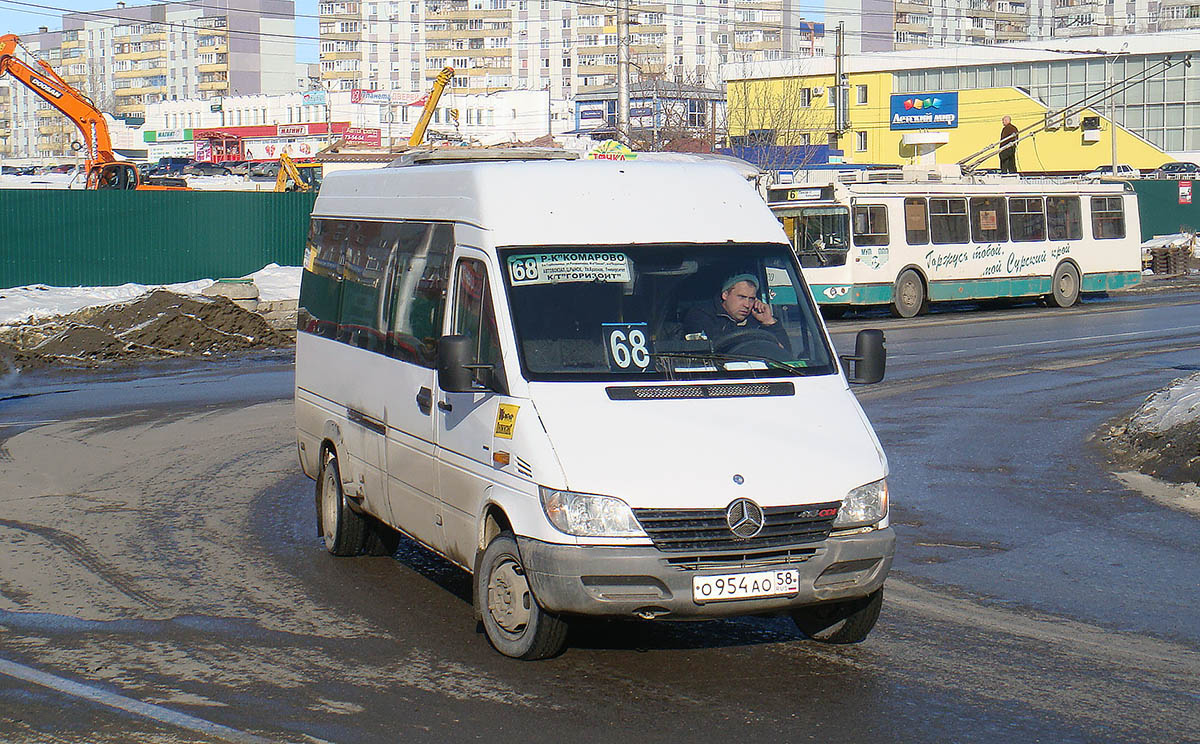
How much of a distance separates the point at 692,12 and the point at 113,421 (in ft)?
518

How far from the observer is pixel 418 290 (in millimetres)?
7824

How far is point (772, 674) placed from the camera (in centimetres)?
645

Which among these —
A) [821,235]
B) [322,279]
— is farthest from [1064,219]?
[322,279]

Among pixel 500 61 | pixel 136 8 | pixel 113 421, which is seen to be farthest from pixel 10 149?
pixel 113 421

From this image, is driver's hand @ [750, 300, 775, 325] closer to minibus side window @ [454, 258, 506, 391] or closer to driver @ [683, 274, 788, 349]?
driver @ [683, 274, 788, 349]

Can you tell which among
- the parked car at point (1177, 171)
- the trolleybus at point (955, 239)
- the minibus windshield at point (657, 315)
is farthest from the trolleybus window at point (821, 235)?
the parked car at point (1177, 171)

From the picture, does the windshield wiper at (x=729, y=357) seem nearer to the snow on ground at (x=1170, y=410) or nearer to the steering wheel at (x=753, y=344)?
the steering wheel at (x=753, y=344)

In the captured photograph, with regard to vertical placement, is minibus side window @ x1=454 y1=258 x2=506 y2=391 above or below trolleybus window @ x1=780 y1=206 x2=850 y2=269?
below

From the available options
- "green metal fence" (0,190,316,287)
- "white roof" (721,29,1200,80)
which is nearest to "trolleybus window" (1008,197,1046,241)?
"green metal fence" (0,190,316,287)

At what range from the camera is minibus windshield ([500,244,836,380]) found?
22.4ft

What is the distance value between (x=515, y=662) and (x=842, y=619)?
4.90 feet

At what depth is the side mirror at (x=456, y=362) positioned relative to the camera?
21.9 ft

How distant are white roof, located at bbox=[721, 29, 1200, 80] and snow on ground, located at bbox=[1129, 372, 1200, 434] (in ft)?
238

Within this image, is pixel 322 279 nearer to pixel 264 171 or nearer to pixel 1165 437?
pixel 1165 437
